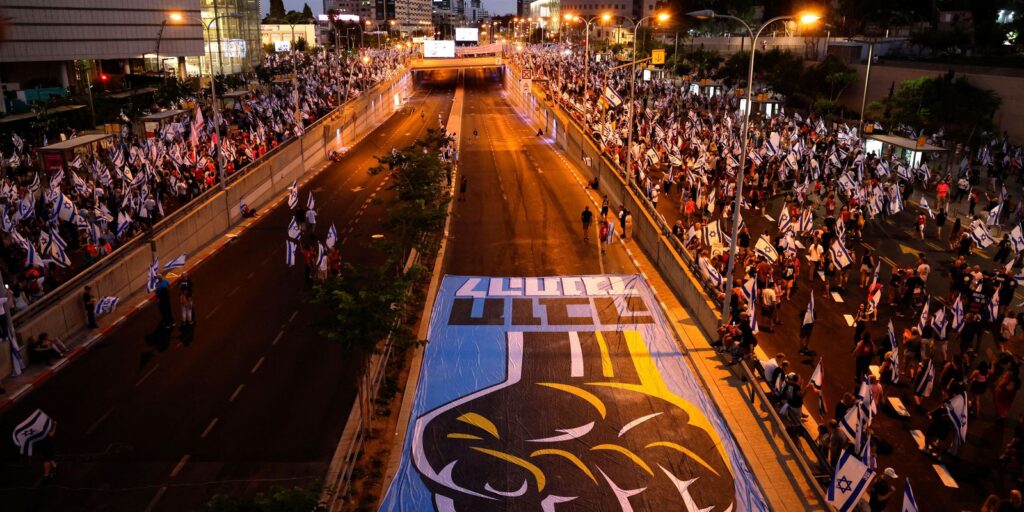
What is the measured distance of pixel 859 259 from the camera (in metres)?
29.4

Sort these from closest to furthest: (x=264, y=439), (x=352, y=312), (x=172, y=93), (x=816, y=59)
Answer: (x=352, y=312)
(x=264, y=439)
(x=172, y=93)
(x=816, y=59)

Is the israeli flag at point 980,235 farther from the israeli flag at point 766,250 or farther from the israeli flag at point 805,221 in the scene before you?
the israeli flag at point 766,250

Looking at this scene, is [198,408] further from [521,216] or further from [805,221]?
[805,221]

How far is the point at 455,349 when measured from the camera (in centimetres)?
2145

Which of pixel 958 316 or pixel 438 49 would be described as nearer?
pixel 958 316

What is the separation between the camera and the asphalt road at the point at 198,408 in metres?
15.1

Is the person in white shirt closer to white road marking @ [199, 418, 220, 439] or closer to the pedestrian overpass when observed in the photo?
white road marking @ [199, 418, 220, 439]

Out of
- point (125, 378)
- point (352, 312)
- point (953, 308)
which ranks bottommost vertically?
→ point (125, 378)

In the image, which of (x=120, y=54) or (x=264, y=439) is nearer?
(x=264, y=439)

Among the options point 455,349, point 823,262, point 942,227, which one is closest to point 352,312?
point 455,349

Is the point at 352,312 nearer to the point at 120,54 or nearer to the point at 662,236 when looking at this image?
the point at 662,236

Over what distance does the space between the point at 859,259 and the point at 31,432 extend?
88.8ft

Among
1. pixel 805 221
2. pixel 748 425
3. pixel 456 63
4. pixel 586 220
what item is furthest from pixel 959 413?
pixel 456 63

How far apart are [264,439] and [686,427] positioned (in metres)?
9.33
